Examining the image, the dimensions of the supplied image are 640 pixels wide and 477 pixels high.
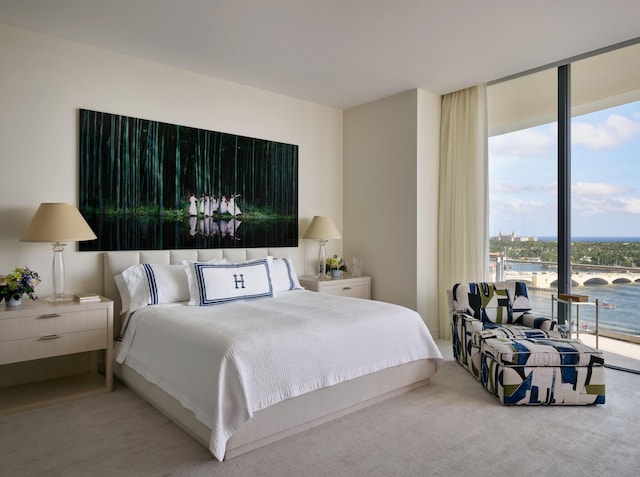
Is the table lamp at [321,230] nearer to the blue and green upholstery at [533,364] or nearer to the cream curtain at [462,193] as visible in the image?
the cream curtain at [462,193]

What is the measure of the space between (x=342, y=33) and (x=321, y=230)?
6.89ft

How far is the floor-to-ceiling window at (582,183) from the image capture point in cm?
383

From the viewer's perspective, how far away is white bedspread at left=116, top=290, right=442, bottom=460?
2.29m

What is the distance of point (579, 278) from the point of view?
4102 millimetres

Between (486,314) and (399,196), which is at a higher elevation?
(399,196)

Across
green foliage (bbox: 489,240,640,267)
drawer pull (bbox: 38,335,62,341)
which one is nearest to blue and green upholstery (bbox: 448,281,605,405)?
green foliage (bbox: 489,240,640,267)

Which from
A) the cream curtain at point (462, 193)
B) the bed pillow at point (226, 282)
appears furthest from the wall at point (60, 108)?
the cream curtain at point (462, 193)

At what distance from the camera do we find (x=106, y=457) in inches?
91.0

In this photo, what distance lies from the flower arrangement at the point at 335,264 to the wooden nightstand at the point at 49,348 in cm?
245

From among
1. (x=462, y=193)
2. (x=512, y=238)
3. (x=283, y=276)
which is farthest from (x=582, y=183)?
(x=283, y=276)

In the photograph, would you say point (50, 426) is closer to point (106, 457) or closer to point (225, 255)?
point (106, 457)

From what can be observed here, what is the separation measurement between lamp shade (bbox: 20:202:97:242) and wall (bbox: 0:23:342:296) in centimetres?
30

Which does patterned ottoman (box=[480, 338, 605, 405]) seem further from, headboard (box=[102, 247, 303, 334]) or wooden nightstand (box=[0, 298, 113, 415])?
wooden nightstand (box=[0, 298, 113, 415])

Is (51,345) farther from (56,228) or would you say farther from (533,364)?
(533,364)
